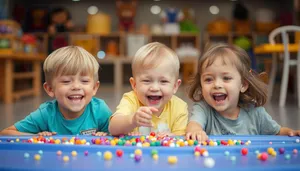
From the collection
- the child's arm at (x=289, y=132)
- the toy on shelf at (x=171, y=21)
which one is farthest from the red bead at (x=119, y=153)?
the toy on shelf at (x=171, y=21)

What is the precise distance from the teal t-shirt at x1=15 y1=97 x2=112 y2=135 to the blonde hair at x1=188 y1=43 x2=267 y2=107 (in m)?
0.44

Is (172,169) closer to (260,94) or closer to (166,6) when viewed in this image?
(260,94)

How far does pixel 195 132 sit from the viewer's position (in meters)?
1.35

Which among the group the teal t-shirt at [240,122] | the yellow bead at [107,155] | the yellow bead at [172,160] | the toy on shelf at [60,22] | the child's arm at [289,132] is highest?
the toy on shelf at [60,22]

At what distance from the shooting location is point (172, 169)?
0.91 metres

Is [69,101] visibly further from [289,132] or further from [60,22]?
[60,22]

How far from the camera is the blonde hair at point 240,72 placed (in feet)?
5.02

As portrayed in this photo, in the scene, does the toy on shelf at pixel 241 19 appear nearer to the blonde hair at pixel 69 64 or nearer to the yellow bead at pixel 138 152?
the blonde hair at pixel 69 64

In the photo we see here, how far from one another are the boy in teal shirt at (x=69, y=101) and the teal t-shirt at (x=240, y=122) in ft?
1.46

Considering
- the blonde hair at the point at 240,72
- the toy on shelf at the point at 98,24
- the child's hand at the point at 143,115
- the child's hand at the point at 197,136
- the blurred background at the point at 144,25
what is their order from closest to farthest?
1. the child's hand at the point at 143,115
2. the child's hand at the point at 197,136
3. the blonde hair at the point at 240,72
4. the blurred background at the point at 144,25
5. the toy on shelf at the point at 98,24

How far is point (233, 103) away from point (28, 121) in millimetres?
905

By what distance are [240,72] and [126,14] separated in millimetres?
5503

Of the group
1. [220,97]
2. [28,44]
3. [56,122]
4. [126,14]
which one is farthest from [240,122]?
[126,14]

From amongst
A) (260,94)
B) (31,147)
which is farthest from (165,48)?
(31,147)
